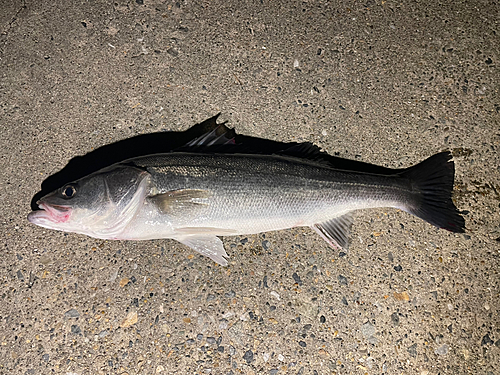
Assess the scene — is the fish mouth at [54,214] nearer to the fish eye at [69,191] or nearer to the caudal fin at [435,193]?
the fish eye at [69,191]

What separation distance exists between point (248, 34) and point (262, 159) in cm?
155

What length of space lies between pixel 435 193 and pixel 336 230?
987 mm

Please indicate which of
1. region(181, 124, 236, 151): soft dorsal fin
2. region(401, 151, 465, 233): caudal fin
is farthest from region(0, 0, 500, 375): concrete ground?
region(181, 124, 236, 151): soft dorsal fin

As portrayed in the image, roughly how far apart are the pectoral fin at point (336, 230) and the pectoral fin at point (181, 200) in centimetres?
108

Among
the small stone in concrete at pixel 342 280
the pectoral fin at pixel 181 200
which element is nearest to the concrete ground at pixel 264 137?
the small stone in concrete at pixel 342 280

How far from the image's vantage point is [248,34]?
3658mm

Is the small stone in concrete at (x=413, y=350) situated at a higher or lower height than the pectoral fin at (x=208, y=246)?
lower

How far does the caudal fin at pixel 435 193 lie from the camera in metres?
3.13

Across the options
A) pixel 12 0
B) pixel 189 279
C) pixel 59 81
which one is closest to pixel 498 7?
pixel 189 279

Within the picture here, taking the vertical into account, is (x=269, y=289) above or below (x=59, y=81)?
below

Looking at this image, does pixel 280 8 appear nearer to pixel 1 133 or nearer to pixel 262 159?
pixel 262 159

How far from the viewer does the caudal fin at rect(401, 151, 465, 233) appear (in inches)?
123

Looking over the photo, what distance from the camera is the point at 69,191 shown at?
288 centimetres

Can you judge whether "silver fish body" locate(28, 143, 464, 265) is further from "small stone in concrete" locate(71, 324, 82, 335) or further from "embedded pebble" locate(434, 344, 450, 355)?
"embedded pebble" locate(434, 344, 450, 355)
